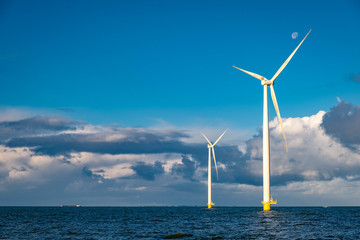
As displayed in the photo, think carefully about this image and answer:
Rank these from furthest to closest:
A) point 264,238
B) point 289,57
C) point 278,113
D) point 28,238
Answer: point 289,57
point 278,113
point 28,238
point 264,238

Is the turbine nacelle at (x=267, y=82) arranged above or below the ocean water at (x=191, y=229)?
above

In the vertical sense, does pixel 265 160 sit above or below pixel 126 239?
above

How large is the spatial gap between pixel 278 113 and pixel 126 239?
53948 mm

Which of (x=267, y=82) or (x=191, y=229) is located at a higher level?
(x=267, y=82)

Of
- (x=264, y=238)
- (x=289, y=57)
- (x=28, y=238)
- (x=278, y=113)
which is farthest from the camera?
(x=289, y=57)

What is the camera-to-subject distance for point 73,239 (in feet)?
176


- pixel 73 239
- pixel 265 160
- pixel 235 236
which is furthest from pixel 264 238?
pixel 265 160

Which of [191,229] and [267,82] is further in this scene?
[267,82]

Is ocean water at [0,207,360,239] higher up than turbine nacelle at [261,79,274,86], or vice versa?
turbine nacelle at [261,79,274,86]

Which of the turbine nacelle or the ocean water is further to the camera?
the turbine nacelle

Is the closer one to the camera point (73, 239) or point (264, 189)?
point (73, 239)

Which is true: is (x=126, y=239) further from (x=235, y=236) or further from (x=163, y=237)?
(x=235, y=236)

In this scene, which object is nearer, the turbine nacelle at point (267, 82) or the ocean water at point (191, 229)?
the ocean water at point (191, 229)

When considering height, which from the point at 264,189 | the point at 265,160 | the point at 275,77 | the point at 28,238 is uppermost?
the point at 275,77
